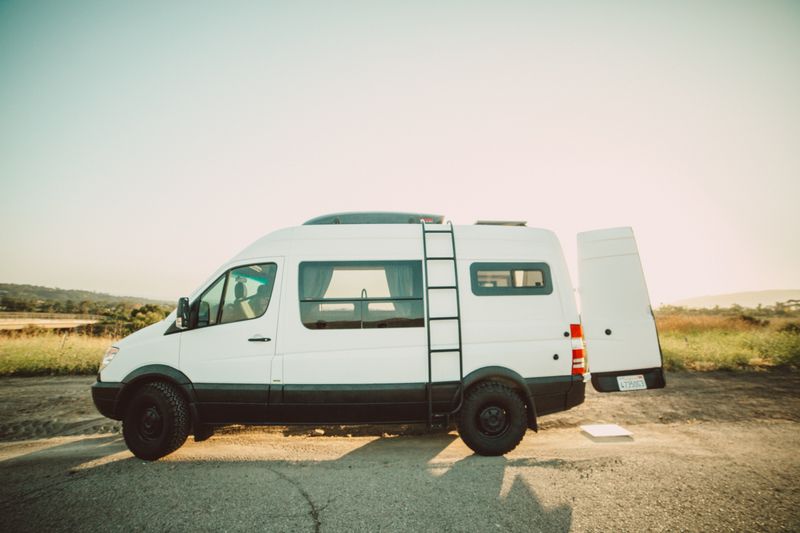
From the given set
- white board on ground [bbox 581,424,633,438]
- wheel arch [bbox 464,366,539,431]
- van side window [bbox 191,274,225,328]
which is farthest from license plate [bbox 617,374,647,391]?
van side window [bbox 191,274,225,328]

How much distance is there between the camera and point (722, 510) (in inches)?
112

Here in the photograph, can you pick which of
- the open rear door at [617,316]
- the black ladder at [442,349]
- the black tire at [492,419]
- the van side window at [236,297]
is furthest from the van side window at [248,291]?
the open rear door at [617,316]

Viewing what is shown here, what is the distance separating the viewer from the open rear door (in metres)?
4.21

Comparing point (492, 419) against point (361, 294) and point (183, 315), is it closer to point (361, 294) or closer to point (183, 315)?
point (361, 294)

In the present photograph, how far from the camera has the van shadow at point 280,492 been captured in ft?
8.94

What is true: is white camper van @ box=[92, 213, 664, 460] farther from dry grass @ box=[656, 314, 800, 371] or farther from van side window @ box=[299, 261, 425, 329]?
dry grass @ box=[656, 314, 800, 371]

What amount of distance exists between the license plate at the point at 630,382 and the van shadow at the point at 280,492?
1.35m

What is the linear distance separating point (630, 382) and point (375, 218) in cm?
384

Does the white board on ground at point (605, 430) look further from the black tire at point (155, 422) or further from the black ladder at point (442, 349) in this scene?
the black tire at point (155, 422)

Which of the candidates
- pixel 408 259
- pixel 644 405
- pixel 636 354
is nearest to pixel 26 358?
pixel 408 259

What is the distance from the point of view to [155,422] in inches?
156

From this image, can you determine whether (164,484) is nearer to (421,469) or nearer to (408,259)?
(421,469)

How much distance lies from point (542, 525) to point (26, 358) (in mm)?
13730

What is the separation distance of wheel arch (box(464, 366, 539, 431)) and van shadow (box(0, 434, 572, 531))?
0.52 metres
